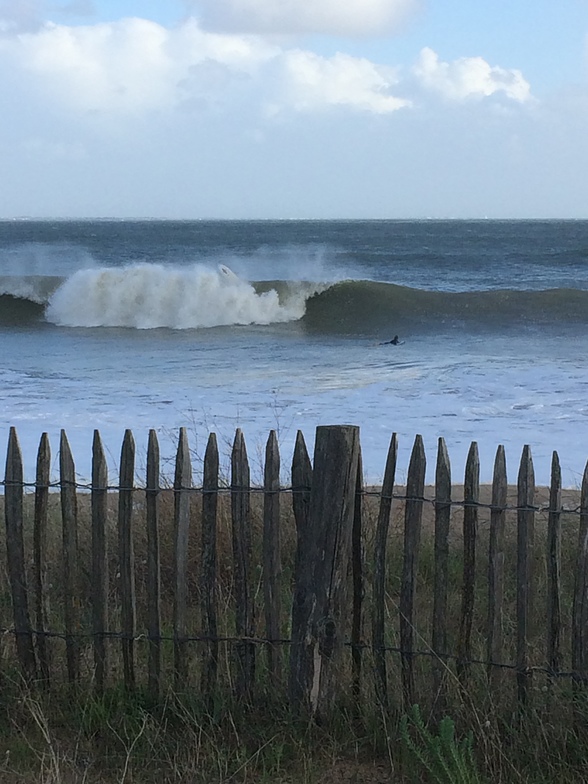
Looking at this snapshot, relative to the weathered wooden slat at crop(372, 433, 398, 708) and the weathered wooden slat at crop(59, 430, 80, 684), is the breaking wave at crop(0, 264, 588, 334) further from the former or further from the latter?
the weathered wooden slat at crop(372, 433, 398, 708)

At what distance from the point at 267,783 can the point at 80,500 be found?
4.22 meters

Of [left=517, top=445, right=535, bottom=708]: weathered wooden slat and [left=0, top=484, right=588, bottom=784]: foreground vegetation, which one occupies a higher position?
[left=517, top=445, right=535, bottom=708]: weathered wooden slat

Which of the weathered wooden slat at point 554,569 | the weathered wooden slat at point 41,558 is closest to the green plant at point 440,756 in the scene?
the weathered wooden slat at point 554,569

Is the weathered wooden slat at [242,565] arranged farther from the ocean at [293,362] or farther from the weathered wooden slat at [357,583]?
the ocean at [293,362]

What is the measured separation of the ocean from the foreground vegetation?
11.3 ft

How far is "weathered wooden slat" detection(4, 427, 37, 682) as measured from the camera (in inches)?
153

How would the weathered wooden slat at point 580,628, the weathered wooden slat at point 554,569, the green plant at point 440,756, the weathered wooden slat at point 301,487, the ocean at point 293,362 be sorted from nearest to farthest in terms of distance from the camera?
1. the green plant at point 440,756
2. the weathered wooden slat at point 554,569
3. the weathered wooden slat at point 580,628
4. the weathered wooden slat at point 301,487
5. the ocean at point 293,362

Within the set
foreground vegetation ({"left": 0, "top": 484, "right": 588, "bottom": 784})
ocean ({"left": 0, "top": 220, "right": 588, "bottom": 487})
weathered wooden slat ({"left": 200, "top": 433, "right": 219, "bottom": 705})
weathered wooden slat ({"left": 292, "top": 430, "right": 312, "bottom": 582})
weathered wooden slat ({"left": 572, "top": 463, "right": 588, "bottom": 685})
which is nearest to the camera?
foreground vegetation ({"left": 0, "top": 484, "right": 588, "bottom": 784})

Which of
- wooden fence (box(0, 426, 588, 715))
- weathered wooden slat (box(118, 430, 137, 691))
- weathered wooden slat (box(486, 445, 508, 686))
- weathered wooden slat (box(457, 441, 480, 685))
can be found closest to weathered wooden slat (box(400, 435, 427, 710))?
wooden fence (box(0, 426, 588, 715))

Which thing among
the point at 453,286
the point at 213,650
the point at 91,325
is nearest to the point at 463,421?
the point at 213,650

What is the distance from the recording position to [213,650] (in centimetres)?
389

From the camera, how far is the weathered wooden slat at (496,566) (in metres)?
3.55

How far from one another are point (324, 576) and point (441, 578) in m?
0.45

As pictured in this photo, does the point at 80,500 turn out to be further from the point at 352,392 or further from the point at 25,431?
the point at 352,392
